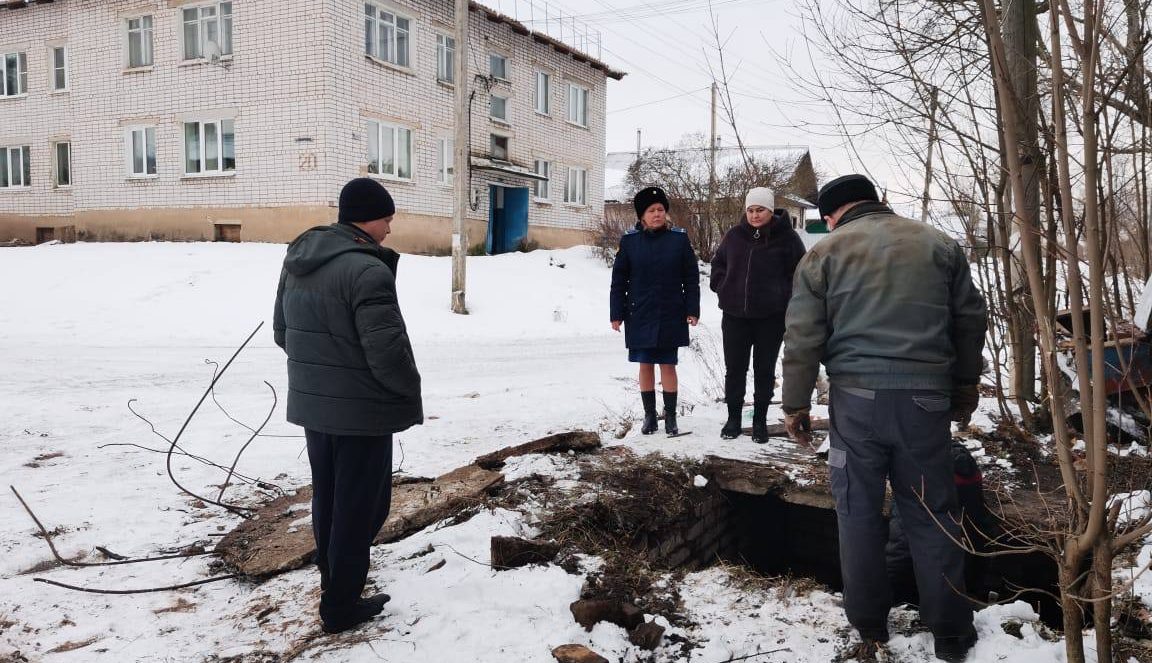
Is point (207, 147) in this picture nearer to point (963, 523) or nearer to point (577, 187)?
point (577, 187)

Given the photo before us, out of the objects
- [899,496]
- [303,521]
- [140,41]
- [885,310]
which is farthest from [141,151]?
[899,496]

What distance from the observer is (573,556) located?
362cm

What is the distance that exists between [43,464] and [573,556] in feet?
12.6

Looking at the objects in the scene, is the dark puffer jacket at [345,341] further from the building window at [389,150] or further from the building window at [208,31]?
the building window at [208,31]

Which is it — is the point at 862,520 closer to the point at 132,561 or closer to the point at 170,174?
the point at 132,561

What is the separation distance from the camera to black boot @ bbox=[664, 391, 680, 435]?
225 inches

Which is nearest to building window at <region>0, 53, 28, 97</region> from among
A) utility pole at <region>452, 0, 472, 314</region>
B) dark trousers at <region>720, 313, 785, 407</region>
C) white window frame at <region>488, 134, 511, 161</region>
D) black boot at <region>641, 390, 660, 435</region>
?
white window frame at <region>488, 134, 511, 161</region>

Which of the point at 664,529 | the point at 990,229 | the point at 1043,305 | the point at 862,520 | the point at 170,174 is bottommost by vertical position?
the point at 664,529

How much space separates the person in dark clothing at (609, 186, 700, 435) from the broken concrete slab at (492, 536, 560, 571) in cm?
212

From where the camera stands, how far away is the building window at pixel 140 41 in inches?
723

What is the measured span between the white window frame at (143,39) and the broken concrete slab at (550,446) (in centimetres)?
1770

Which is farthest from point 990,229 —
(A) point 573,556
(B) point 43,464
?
(B) point 43,464

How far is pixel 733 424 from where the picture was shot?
222 inches

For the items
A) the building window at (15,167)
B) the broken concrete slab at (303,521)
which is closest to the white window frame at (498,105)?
the building window at (15,167)
